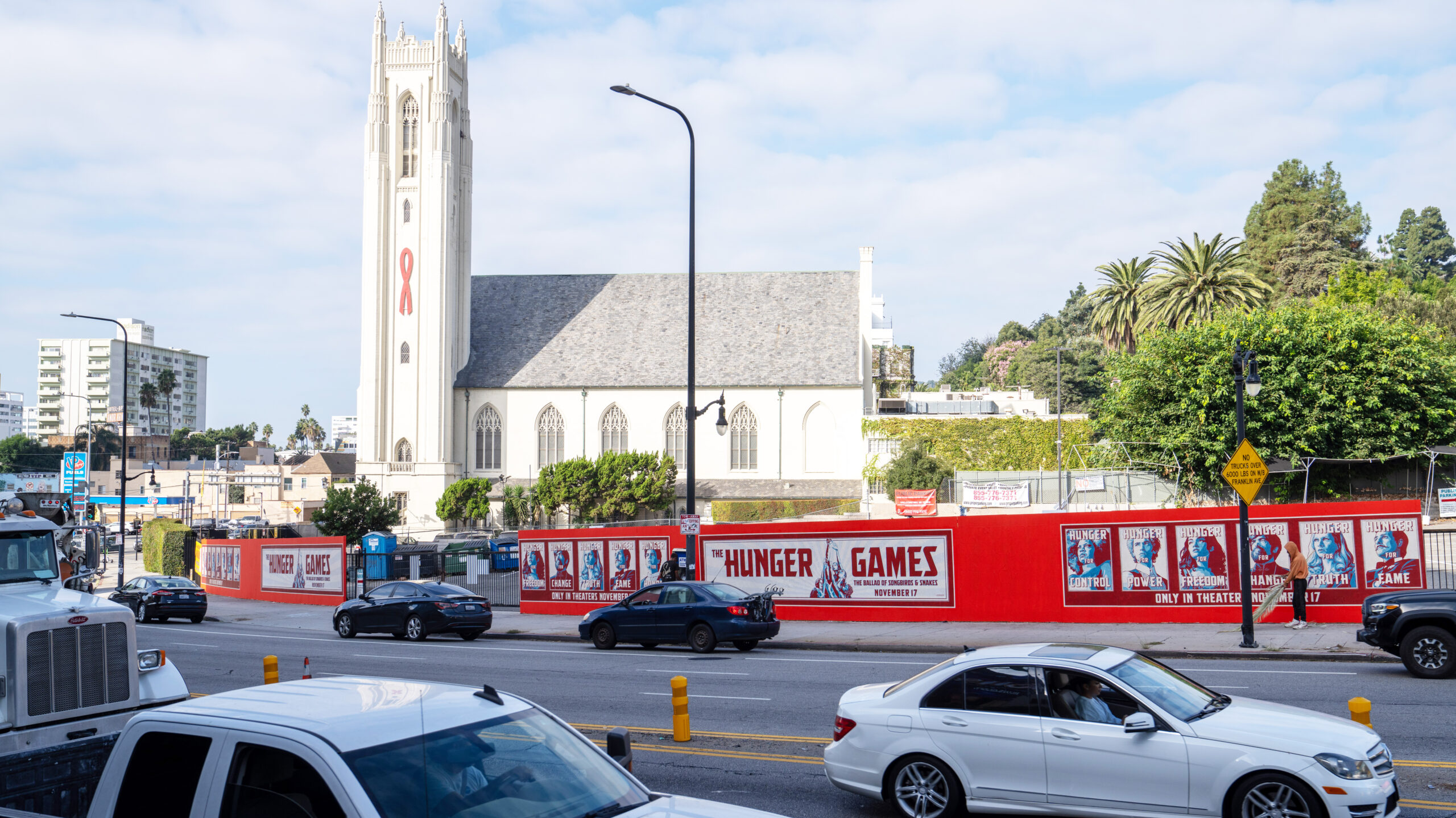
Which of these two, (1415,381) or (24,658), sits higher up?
(1415,381)

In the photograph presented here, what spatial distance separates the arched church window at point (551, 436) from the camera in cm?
6719

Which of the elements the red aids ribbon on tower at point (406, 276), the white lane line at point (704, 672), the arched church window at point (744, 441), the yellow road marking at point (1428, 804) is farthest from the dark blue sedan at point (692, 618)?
the red aids ribbon on tower at point (406, 276)

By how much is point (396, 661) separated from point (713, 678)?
718 cm

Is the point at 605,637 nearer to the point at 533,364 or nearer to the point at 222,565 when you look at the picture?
the point at 222,565

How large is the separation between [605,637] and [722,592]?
3.03 m

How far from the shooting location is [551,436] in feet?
221

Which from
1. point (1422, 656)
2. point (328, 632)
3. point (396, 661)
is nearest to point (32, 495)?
point (396, 661)

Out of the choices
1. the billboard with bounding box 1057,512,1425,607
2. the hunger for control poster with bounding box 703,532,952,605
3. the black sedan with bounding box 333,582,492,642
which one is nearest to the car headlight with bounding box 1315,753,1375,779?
the billboard with bounding box 1057,512,1425,607

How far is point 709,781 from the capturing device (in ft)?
33.6

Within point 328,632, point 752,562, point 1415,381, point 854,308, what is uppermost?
point 854,308

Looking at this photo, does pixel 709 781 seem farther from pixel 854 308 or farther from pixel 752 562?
pixel 854 308

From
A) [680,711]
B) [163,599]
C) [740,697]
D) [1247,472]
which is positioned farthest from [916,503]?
[680,711]

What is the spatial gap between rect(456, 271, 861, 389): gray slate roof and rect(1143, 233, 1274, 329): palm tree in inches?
712

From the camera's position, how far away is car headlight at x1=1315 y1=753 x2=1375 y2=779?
7.18m
